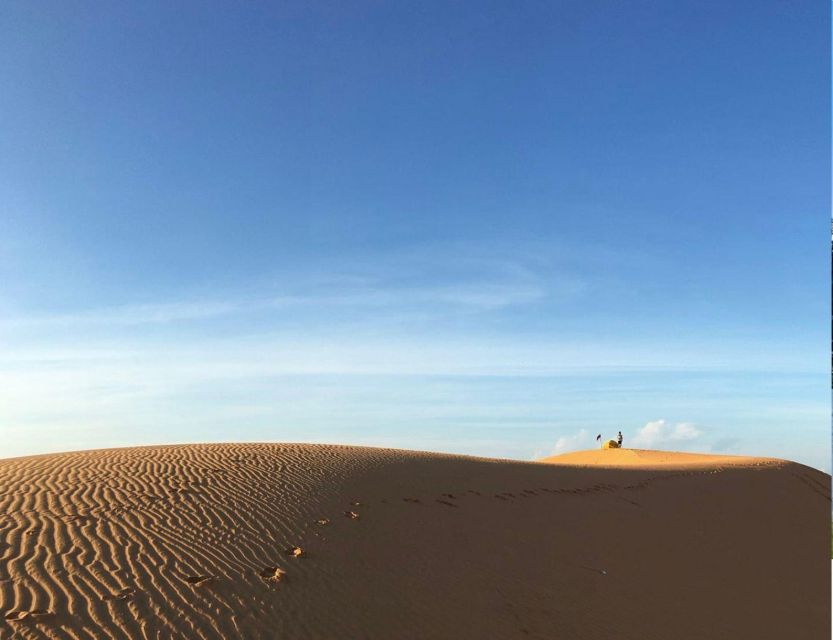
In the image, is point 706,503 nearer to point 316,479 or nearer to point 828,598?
point 828,598

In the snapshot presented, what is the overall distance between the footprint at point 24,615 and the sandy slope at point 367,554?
0.03 m

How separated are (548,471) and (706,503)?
5223mm

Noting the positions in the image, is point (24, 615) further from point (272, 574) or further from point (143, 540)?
point (272, 574)

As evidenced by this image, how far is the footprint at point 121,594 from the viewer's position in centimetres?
816

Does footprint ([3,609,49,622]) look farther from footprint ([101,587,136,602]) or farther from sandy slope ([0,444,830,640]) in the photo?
footprint ([101,587,136,602])

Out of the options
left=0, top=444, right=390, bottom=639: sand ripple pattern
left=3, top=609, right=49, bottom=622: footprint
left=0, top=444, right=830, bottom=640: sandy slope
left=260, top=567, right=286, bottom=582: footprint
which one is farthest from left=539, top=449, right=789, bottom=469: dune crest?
left=3, top=609, right=49, bottom=622: footprint

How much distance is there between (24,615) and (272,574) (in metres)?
3.15

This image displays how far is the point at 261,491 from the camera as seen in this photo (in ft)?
44.2

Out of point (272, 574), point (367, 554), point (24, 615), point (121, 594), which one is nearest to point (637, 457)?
point (367, 554)

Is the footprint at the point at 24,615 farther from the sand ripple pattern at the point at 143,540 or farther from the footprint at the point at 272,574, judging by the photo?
the footprint at the point at 272,574

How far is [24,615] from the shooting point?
7.54 meters

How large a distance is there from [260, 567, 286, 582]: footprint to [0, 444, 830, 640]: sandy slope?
40mm

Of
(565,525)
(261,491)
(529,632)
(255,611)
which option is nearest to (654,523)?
(565,525)

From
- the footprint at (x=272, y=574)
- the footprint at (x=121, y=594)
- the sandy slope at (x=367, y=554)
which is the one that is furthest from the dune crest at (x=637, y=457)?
the footprint at (x=121, y=594)
